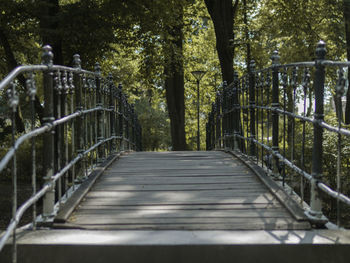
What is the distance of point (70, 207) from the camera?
437 centimetres

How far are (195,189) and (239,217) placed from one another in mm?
1083

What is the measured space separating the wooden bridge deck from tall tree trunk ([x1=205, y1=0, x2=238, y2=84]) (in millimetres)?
7516

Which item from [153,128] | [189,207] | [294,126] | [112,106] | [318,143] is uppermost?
[112,106]

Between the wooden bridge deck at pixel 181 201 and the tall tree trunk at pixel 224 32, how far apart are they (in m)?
7.52

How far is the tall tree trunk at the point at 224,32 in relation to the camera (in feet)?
45.1

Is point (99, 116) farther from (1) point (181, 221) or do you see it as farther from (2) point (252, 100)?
(1) point (181, 221)

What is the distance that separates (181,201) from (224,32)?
10.1 m

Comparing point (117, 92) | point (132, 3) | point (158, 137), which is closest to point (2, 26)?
point (132, 3)

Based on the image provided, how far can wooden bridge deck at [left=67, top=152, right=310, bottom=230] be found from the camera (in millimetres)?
4070

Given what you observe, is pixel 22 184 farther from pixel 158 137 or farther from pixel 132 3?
pixel 158 137

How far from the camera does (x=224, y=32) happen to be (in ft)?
45.9

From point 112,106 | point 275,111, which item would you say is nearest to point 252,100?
point 275,111

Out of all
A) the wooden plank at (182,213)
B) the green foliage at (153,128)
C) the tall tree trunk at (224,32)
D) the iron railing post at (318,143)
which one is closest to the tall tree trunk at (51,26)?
the tall tree trunk at (224,32)
